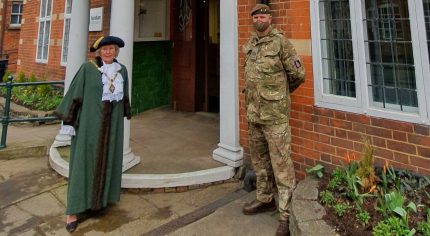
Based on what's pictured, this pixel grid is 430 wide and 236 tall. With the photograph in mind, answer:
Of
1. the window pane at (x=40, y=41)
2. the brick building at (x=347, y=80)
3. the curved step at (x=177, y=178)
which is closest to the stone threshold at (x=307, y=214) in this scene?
the brick building at (x=347, y=80)

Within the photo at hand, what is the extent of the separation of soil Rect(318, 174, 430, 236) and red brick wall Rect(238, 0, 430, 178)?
30 cm

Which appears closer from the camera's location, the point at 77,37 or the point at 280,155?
the point at 280,155

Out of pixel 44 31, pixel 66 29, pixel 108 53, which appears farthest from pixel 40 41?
pixel 108 53

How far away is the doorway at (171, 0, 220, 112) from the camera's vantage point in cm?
674

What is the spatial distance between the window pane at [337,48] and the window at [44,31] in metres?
8.32

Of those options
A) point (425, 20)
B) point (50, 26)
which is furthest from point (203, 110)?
point (50, 26)

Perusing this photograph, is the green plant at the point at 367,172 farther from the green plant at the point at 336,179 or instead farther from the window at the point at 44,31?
the window at the point at 44,31

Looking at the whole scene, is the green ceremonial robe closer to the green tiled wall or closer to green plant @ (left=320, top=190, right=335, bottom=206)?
green plant @ (left=320, top=190, right=335, bottom=206)

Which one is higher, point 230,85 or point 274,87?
point 230,85

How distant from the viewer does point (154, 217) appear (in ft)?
11.1

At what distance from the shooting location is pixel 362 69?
3117 mm

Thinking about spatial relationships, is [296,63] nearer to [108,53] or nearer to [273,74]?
[273,74]

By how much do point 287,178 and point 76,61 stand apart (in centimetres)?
359

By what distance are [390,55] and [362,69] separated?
10.1 inches
